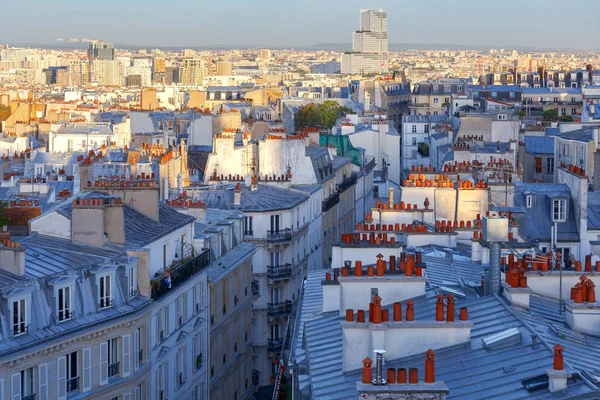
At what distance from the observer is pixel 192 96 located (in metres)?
119

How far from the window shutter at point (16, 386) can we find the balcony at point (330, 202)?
89.6 feet

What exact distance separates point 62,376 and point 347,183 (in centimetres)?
3226

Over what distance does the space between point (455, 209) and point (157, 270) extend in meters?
7.66

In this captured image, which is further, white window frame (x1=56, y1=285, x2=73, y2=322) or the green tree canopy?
the green tree canopy

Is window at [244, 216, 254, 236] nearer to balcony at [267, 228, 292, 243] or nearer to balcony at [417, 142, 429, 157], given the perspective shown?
balcony at [267, 228, 292, 243]

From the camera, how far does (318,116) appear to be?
9706cm

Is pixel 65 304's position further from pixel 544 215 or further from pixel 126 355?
pixel 544 215

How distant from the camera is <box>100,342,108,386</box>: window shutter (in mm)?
22031

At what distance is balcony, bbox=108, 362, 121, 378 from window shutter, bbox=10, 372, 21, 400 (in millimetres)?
2727

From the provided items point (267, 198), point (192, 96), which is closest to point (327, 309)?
point (267, 198)

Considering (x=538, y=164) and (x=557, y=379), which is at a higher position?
(x=557, y=379)

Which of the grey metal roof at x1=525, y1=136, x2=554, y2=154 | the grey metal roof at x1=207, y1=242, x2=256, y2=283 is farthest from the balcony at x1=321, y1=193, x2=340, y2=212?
the grey metal roof at x1=207, y1=242, x2=256, y2=283

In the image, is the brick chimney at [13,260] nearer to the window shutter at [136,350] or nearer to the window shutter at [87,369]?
the window shutter at [87,369]

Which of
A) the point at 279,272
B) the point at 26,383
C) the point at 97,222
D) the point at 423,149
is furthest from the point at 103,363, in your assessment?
the point at 423,149
